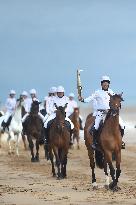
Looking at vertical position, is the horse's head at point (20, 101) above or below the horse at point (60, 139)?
above

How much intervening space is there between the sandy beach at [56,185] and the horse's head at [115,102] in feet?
6.46

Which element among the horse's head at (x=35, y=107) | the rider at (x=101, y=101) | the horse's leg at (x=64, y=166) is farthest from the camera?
the horse's head at (x=35, y=107)

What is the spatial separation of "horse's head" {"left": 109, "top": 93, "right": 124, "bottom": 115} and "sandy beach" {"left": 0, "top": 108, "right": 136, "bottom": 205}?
197 centimetres

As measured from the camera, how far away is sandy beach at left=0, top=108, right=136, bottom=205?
14.9 metres

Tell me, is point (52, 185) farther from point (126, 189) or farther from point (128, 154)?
point (128, 154)

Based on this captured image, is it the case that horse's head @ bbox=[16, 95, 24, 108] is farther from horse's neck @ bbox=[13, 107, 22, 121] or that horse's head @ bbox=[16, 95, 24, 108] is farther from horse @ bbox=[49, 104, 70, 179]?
horse @ bbox=[49, 104, 70, 179]

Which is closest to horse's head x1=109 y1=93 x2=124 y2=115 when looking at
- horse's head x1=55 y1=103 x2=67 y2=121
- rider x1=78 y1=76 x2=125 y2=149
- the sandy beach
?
rider x1=78 y1=76 x2=125 y2=149

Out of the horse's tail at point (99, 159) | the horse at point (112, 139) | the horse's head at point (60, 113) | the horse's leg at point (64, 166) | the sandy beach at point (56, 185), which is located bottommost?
the sandy beach at point (56, 185)

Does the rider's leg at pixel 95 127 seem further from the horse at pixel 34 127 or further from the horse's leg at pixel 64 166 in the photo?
the horse at pixel 34 127

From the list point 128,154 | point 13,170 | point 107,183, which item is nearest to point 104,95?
point 107,183

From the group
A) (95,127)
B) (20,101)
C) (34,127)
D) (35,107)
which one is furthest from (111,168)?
(20,101)

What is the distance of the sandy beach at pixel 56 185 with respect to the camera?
48.8 feet

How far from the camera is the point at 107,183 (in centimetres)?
1734

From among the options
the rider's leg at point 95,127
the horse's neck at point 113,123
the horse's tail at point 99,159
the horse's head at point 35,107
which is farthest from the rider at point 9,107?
the horse's neck at point 113,123
